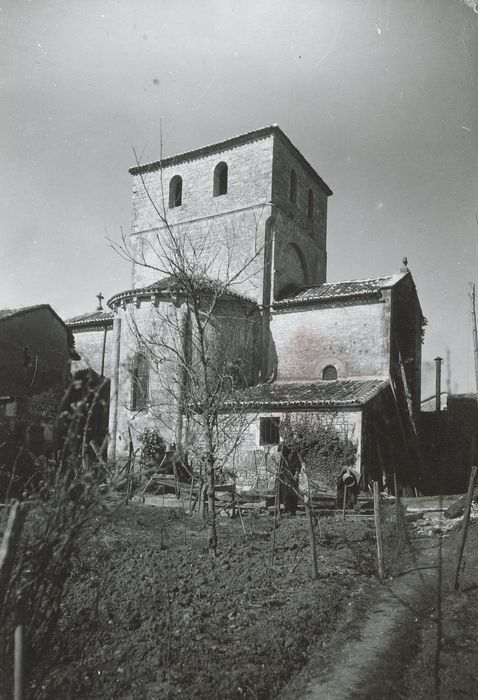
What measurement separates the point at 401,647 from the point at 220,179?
20.7 m

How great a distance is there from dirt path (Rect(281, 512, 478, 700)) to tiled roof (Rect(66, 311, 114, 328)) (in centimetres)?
1842

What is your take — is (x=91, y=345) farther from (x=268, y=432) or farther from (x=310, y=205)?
(x=310, y=205)

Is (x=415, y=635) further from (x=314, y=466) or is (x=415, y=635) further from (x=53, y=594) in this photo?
(x=314, y=466)

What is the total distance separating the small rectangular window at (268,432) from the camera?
16.9 meters

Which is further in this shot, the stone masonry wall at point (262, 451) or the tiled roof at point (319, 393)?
the tiled roof at point (319, 393)

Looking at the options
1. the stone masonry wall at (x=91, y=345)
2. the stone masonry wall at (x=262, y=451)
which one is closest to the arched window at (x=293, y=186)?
the stone masonry wall at (x=91, y=345)

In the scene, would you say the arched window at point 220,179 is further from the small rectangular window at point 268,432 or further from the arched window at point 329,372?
the small rectangular window at point 268,432

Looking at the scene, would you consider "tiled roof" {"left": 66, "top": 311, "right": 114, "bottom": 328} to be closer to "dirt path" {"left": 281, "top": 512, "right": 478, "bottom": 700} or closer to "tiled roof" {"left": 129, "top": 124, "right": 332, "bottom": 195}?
"tiled roof" {"left": 129, "top": 124, "right": 332, "bottom": 195}

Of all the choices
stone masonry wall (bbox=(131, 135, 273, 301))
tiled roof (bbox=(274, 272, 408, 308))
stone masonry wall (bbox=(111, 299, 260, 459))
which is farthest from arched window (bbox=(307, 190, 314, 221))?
stone masonry wall (bbox=(111, 299, 260, 459))

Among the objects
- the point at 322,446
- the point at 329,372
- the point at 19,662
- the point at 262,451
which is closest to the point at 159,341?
the point at 262,451

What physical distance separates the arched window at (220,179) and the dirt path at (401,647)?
18288 millimetres

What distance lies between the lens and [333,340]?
63.5 ft

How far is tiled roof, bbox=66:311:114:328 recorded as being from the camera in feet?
78.0

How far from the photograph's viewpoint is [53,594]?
3932mm
